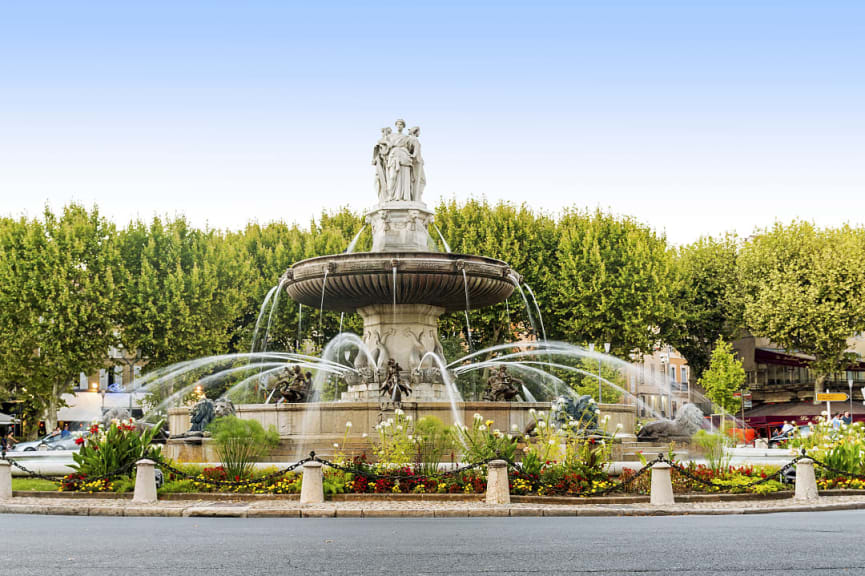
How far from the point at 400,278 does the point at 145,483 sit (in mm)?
9127

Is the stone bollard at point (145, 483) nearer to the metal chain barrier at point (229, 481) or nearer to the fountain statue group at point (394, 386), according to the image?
the metal chain barrier at point (229, 481)

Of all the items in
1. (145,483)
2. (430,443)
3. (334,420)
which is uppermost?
(334,420)

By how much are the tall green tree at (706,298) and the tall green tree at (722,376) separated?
1792mm

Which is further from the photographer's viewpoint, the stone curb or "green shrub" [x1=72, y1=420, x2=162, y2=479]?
"green shrub" [x1=72, y1=420, x2=162, y2=479]

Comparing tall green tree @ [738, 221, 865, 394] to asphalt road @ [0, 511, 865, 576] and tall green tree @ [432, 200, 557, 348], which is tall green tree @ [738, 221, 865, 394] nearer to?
tall green tree @ [432, 200, 557, 348]

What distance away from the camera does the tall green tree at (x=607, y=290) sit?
137ft

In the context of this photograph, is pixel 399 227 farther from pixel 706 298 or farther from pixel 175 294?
pixel 706 298

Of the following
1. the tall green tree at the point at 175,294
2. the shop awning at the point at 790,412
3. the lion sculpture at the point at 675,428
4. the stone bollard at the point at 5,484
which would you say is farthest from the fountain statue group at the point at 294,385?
the shop awning at the point at 790,412

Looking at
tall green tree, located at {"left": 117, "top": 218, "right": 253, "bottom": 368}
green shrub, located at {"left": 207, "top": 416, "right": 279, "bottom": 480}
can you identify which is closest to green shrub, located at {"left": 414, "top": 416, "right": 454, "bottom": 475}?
green shrub, located at {"left": 207, "top": 416, "right": 279, "bottom": 480}

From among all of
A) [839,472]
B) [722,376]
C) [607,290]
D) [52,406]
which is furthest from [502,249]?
[839,472]

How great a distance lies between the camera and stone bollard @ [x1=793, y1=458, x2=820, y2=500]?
53.1 ft

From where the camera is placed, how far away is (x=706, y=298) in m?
50.3

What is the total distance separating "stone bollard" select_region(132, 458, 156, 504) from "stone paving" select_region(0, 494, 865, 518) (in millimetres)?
198

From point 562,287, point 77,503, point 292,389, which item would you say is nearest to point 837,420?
point 292,389
